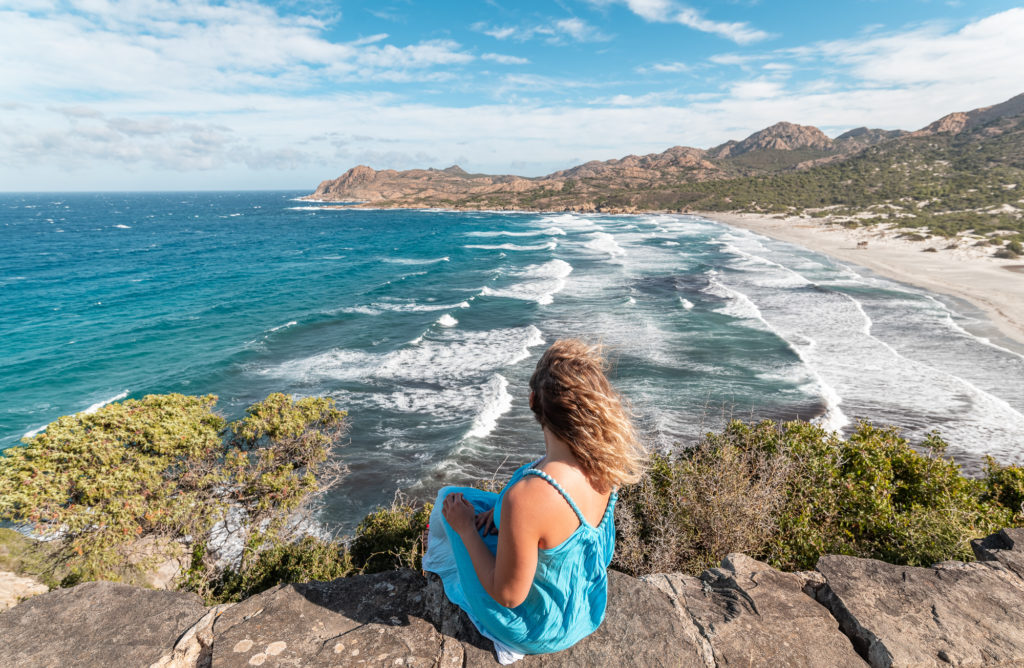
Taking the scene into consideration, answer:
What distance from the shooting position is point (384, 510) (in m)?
7.42

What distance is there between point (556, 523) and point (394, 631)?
1.35m

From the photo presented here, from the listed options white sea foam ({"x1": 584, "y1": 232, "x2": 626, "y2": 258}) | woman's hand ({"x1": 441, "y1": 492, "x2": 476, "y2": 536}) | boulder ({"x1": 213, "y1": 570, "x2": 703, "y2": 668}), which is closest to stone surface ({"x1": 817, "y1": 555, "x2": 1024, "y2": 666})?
boulder ({"x1": 213, "y1": 570, "x2": 703, "y2": 668})

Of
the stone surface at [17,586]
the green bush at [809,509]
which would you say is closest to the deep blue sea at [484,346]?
the green bush at [809,509]

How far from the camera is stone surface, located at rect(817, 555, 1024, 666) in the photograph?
2844mm

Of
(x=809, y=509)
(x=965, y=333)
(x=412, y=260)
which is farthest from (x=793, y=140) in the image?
(x=809, y=509)

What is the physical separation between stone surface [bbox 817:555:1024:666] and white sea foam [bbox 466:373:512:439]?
463 inches

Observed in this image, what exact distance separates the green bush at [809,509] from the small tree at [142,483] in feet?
16.5

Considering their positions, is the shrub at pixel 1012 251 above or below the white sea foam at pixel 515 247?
above

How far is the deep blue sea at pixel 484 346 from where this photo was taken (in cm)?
1473

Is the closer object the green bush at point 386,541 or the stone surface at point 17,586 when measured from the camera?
the green bush at point 386,541

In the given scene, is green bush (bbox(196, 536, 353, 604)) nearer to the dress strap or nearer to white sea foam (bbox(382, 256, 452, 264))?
the dress strap

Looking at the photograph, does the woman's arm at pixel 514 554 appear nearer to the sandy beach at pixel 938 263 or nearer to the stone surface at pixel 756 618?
the stone surface at pixel 756 618

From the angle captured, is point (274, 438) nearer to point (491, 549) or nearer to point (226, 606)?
point (226, 606)

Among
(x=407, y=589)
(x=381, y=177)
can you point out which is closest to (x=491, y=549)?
(x=407, y=589)
